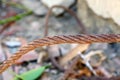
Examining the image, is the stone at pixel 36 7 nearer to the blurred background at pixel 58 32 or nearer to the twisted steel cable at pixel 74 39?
the blurred background at pixel 58 32

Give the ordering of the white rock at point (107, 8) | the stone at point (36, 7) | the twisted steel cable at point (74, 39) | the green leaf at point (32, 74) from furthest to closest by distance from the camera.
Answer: the stone at point (36, 7), the white rock at point (107, 8), the green leaf at point (32, 74), the twisted steel cable at point (74, 39)

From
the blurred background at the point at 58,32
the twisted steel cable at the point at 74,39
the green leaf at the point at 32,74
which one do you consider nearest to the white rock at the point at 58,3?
the blurred background at the point at 58,32

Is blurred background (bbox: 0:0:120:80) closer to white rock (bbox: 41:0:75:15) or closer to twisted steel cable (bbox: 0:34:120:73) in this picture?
white rock (bbox: 41:0:75:15)

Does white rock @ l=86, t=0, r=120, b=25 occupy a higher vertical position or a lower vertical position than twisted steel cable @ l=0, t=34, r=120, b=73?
higher

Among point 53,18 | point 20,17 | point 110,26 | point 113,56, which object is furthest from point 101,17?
point 20,17

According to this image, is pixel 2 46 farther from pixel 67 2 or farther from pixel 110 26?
pixel 110 26

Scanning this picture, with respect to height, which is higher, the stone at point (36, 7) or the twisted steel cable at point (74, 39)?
the stone at point (36, 7)

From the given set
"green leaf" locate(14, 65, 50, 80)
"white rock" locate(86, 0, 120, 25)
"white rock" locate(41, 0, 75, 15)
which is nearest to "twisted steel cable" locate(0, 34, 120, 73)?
"green leaf" locate(14, 65, 50, 80)

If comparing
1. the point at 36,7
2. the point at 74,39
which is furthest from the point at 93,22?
the point at 74,39
